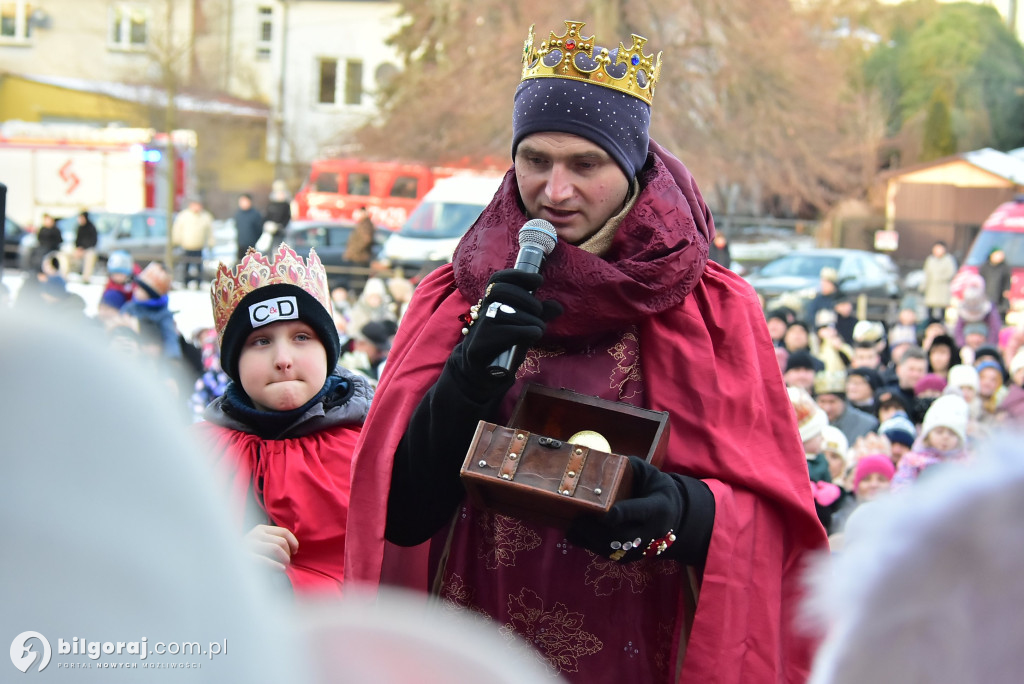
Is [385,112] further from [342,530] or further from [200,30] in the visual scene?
[342,530]

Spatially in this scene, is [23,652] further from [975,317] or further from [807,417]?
[975,317]

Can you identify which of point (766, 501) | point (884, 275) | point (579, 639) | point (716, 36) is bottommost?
point (884, 275)

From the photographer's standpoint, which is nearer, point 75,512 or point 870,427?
point 75,512

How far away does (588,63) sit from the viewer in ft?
7.27

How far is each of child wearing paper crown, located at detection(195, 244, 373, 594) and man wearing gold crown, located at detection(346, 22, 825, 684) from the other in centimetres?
66

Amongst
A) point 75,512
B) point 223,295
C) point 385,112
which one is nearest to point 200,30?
point 385,112

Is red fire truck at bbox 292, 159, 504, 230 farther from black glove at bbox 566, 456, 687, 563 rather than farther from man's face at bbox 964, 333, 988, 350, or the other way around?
black glove at bbox 566, 456, 687, 563

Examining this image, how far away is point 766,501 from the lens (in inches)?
83.2

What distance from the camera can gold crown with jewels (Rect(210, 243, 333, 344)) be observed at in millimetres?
3080

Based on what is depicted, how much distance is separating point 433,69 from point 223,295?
23.9m

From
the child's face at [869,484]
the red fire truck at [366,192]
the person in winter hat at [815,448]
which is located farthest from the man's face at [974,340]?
the red fire truck at [366,192]

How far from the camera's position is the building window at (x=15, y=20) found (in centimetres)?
3928

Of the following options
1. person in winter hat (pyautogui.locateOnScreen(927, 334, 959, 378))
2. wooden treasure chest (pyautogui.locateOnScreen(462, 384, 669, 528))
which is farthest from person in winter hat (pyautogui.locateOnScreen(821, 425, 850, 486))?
wooden treasure chest (pyautogui.locateOnScreen(462, 384, 669, 528))

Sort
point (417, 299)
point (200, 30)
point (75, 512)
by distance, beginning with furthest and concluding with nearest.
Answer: point (200, 30)
point (417, 299)
point (75, 512)
